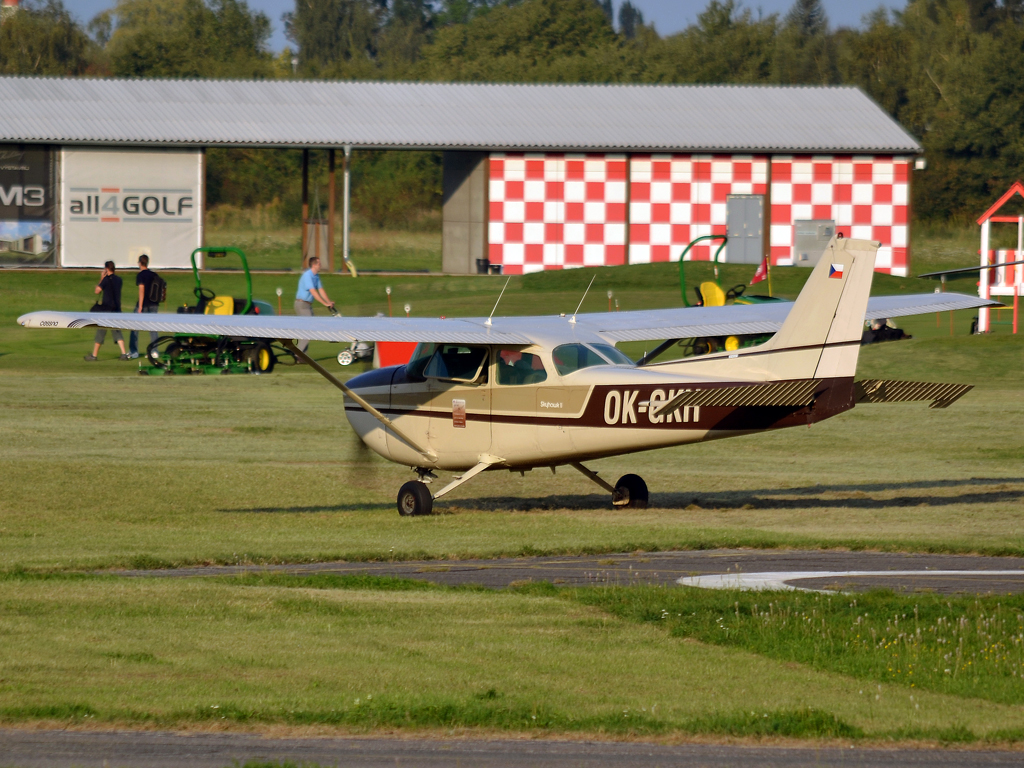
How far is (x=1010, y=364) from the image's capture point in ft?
87.3

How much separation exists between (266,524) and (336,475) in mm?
3105

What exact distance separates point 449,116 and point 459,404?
3319 cm

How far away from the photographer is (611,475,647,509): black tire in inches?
595

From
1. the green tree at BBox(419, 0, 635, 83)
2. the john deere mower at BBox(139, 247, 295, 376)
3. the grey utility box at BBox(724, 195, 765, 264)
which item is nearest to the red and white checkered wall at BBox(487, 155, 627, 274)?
the grey utility box at BBox(724, 195, 765, 264)

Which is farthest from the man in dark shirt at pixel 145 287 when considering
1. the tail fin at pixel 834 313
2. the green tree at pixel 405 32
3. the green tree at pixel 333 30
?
the green tree at pixel 333 30

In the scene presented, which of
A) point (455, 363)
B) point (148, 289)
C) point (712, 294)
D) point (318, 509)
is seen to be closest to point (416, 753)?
point (455, 363)

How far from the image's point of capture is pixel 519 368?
14.2 m

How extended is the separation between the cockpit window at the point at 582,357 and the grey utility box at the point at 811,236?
30013 millimetres

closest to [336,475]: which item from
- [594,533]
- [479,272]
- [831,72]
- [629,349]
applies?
[594,533]

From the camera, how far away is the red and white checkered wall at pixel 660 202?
44250mm

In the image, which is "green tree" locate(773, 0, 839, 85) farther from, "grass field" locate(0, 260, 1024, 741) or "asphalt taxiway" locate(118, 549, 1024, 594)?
"asphalt taxiway" locate(118, 549, 1024, 594)

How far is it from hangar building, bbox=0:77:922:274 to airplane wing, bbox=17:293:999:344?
26816mm

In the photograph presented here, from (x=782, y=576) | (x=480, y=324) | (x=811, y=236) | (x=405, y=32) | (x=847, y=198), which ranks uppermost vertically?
(x=405, y=32)

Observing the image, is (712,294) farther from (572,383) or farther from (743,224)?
(743,224)
